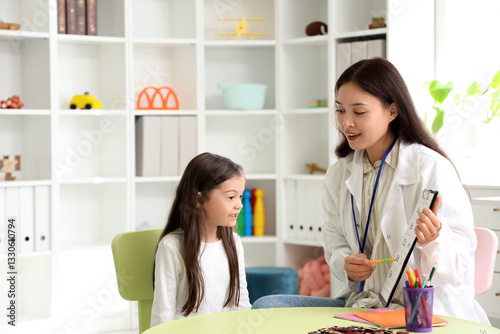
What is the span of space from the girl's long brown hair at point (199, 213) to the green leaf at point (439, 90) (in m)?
1.62

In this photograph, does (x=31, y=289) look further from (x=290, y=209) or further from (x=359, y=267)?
(x=359, y=267)

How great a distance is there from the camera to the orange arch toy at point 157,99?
374 centimetres

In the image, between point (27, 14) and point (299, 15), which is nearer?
point (27, 14)

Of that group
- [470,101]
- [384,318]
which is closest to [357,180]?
[384,318]

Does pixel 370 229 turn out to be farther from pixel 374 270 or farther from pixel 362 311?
pixel 362 311

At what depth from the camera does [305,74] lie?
152 inches

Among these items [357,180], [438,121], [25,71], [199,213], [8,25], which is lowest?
[199,213]

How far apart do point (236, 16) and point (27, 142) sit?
1.42 m

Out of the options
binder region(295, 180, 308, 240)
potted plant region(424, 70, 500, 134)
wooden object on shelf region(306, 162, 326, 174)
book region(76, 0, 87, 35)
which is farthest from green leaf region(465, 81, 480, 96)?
book region(76, 0, 87, 35)

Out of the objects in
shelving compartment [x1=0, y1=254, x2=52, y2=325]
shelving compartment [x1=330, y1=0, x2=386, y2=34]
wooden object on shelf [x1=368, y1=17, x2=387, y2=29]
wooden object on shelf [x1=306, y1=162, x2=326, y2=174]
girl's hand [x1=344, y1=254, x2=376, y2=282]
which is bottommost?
shelving compartment [x1=0, y1=254, x2=52, y2=325]

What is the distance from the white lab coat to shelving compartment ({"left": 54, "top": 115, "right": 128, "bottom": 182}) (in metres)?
1.90

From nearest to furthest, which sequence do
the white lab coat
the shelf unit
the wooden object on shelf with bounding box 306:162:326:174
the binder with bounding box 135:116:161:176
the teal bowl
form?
the white lab coat → the shelf unit → the binder with bounding box 135:116:161:176 → the teal bowl → the wooden object on shelf with bounding box 306:162:326:174

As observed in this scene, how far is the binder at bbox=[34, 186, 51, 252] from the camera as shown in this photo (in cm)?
339

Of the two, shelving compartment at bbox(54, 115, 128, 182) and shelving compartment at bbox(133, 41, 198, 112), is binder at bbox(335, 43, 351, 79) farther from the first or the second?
shelving compartment at bbox(54, 115, 128, 182)
